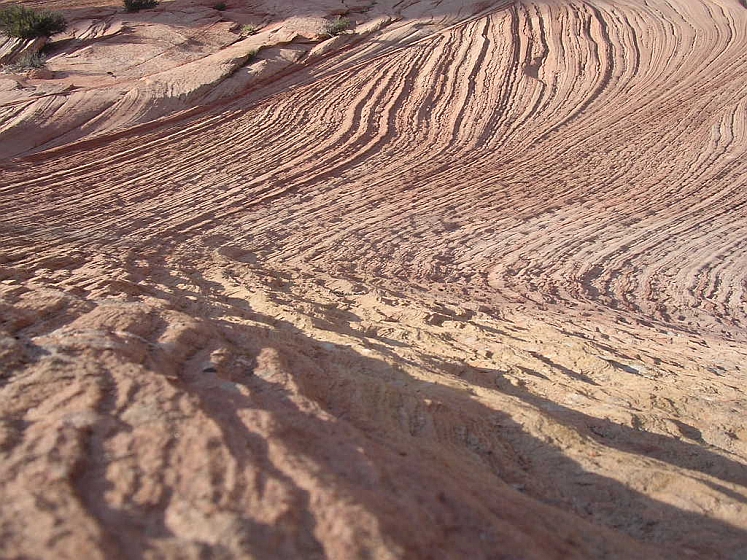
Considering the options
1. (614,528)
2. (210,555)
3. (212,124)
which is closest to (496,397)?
(614,528)

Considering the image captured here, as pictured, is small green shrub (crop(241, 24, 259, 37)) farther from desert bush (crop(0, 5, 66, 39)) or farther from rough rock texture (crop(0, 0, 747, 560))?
desert bush (crop(0, 5, 66, 39))

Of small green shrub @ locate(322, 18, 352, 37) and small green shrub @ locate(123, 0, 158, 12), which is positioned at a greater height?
small green shrub @ locate(123, 0, 158, 12)

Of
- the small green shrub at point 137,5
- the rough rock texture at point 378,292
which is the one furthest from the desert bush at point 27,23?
the small green shrub at point 137,5

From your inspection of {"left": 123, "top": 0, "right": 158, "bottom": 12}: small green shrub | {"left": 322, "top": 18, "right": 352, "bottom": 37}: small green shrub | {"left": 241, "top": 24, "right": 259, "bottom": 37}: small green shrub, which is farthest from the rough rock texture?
{"left": 123, "top": 0, "right": 158, "bottom": 12}: small green shrub

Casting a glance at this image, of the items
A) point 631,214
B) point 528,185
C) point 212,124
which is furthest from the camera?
point 212,124

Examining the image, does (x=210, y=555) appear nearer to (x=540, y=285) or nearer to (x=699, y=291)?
(x=540, y=285)

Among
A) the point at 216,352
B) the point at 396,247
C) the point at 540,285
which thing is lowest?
the point at 540,285

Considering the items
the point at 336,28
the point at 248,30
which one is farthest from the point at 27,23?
the point at 336,28

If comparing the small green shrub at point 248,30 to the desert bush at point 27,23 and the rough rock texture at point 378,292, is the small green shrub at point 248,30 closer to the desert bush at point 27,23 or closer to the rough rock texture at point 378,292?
the rough rock texture at point 378,292
